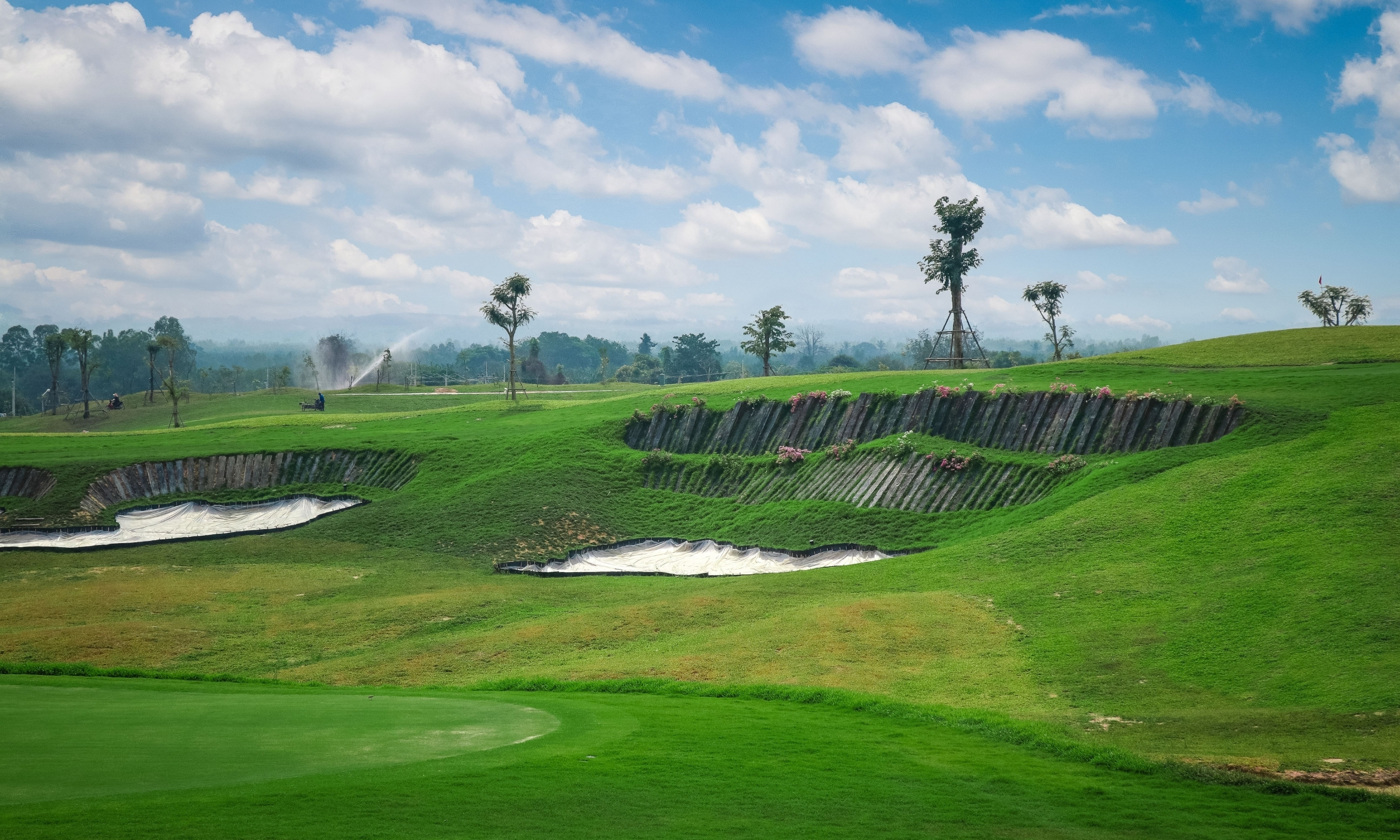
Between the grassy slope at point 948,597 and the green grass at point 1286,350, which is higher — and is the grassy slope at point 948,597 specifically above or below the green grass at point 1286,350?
below

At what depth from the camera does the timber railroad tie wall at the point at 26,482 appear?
134 feet

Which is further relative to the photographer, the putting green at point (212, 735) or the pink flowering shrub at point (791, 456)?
the pink flowering shrub at point (791, 456)

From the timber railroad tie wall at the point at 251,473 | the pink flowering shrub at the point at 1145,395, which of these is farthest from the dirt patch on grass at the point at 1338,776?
the timber railroad tie wall at the point at 251,473

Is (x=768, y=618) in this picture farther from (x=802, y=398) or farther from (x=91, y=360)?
(x=91, y=360)

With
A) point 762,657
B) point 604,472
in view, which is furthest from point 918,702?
point 604,472

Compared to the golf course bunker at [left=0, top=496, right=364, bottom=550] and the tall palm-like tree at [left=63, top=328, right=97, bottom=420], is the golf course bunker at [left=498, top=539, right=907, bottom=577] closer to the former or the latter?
the golf course bunker at [left=0, top=496, right=364, bottom=550]

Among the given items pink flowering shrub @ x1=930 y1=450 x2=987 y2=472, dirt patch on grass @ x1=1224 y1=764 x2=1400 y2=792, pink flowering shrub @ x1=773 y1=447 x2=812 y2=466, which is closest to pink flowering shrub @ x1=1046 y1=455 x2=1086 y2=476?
pink flowering shrub @ x1=930 y1=450 x2=987 y2=472

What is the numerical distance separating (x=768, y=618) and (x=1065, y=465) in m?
14.6

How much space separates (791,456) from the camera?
3931 cm

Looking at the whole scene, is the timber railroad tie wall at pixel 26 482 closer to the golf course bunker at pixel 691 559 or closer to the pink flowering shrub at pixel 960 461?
the golf course bunker at pixel 691 559

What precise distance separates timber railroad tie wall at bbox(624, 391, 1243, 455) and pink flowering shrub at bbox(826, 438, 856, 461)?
74cm

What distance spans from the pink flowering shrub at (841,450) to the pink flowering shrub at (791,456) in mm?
1130

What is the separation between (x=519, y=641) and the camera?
22078mm

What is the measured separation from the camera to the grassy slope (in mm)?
15461
